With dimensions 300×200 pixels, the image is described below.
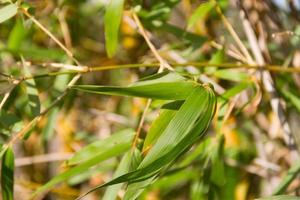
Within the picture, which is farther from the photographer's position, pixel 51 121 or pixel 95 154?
pixel 51 121

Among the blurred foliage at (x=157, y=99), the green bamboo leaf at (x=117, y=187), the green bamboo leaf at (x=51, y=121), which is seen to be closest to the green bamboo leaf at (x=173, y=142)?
the blurred foliage at (x=157, y=99)

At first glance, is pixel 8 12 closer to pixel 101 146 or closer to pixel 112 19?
pixel 112 19

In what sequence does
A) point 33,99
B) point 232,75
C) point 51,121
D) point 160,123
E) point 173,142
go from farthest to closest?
point 51,121
point 232,75
point 33,99
point 160,123
point 173,142

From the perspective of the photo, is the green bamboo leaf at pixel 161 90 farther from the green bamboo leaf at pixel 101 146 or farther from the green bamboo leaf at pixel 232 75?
the green bamboo leaf at pixel 232 75

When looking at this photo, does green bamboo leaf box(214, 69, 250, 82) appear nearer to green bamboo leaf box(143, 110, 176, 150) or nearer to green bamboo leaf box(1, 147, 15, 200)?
green bamboo leaf box(143, 110, 176, 150)

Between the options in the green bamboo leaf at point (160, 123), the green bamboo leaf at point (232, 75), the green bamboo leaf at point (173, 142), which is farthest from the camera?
the green bamboo leaf at point (232, 75)

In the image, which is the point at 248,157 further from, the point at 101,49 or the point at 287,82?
the point at 101,49

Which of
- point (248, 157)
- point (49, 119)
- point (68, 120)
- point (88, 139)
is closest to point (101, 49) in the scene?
point (68, 120)

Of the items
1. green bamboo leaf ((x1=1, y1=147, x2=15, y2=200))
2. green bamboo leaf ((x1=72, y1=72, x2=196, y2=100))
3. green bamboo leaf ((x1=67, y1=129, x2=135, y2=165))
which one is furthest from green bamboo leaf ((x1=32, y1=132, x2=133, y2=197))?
green bamboo leaf ((x1=72, y1=72, x2=196, y2=100))

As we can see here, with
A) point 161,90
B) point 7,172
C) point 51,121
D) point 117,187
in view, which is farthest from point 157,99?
point 51,121
